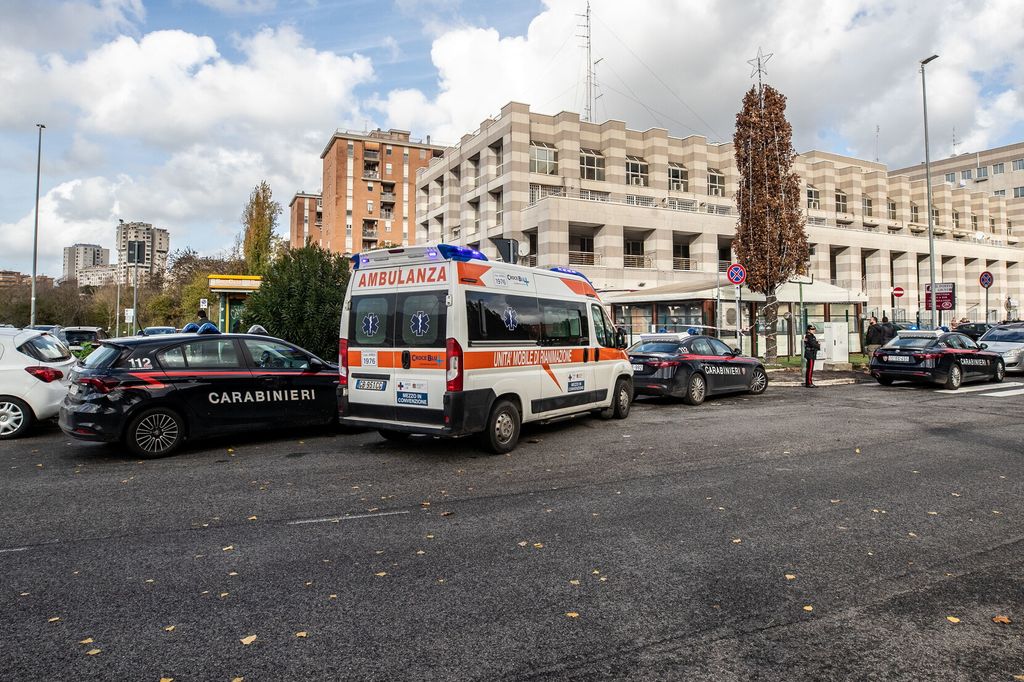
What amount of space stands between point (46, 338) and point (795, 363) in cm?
2130

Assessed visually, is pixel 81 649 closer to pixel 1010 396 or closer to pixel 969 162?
pixel 1010 396

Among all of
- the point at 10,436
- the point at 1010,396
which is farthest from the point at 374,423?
the point at 1010,396

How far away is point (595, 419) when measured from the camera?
11266 mm

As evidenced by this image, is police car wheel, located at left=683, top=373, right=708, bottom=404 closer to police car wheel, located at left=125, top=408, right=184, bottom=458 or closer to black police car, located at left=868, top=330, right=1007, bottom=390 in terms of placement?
black police car, located at left=868, top=330, right=1007, bottom=390

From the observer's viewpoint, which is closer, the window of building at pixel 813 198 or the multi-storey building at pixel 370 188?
the window of building at pixel 813 198

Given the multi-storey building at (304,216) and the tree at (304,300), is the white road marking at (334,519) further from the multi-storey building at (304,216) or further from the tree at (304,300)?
the multi-storey building at (304,216)

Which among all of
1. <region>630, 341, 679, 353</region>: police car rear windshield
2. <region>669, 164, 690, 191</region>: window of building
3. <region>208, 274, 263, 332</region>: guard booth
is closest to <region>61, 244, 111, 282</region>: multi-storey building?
<region>669, 164, 690, 191</region>: window of building

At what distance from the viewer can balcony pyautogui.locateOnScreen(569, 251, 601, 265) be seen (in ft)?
130

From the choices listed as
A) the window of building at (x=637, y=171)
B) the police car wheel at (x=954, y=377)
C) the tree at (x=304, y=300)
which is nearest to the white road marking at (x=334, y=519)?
the tree at (x=304, y=300)

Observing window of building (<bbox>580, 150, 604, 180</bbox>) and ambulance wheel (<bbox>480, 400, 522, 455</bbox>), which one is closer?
ambulance wheel (<bbox>480, 400, 522, 455</bbox>)

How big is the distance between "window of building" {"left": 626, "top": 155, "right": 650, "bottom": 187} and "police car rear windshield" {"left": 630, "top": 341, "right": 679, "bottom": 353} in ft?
113

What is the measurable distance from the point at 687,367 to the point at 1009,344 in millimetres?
14259

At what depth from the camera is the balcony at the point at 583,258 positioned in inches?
1558

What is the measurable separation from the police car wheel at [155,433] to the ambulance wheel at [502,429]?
3820 mm
